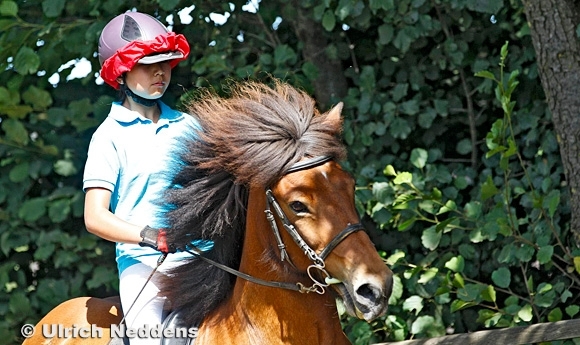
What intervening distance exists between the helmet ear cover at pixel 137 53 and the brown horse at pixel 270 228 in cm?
26

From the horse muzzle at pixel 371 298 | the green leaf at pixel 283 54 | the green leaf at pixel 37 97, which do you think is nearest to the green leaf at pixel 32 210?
the green leaf at pixel 37 97

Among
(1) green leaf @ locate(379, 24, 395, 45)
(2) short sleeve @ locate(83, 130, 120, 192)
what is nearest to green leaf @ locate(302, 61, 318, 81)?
(1) green leaf @ locate(379, 24, 395, 45)

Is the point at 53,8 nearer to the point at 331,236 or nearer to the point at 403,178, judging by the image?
the point at 403,178

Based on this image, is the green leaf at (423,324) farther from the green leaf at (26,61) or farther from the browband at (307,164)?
the green leaf at (26,61)

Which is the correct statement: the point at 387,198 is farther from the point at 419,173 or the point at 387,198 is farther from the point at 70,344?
the point at 70,344

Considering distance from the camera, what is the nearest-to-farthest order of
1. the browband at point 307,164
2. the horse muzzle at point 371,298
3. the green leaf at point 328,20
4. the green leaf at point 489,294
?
the horse muzzle at point 371,298 < the browband at point 307,164 < the green leaf at point 489,294 < the green leaf at point 328,20

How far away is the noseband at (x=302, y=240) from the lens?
8.52ft

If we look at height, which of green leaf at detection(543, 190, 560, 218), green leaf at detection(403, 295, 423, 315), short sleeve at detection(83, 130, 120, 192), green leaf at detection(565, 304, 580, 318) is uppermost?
short sleeve at detection(83, 130, 120, 192)

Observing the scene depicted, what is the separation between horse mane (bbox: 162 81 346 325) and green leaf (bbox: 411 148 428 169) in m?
1.75

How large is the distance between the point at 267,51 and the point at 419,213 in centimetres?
154

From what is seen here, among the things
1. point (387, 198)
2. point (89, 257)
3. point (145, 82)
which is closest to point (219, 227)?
point (145, 82)

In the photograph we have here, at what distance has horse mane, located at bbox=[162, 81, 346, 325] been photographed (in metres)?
Result: 2.82

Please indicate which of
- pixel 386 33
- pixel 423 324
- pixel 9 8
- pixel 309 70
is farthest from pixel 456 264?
pixel 9 8

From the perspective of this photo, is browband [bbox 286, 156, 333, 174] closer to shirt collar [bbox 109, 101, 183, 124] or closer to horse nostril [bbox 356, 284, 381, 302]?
horse nostril [bbox 356, 284, 381, 302]
